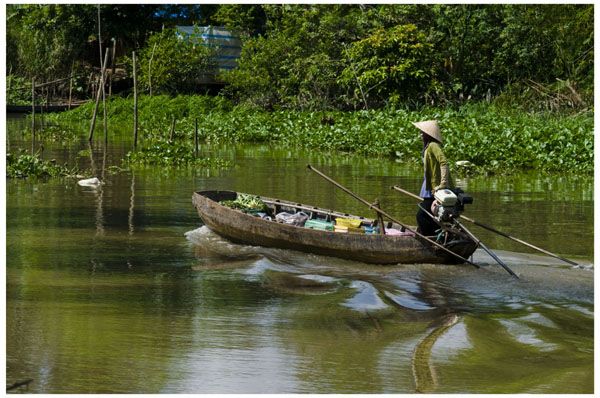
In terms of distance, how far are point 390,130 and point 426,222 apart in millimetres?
12838

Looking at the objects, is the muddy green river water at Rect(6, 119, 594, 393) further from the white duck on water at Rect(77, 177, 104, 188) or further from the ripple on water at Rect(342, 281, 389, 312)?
the white duck on water at Rect(77, 177, 104, 188)

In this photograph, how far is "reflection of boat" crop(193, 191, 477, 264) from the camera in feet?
32.0

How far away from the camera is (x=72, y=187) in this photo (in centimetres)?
1619

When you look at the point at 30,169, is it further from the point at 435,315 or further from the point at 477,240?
the point at 435,315

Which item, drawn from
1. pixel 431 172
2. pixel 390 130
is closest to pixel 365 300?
pixel 431 172

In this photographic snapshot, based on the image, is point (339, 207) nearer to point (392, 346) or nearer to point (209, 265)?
point (209, 265)

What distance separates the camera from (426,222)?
9.82 metres

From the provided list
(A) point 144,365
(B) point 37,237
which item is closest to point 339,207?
(B) point 37,237

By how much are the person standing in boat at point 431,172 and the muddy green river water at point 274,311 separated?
41 centimetres

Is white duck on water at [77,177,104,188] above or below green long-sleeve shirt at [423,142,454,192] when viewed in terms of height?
below

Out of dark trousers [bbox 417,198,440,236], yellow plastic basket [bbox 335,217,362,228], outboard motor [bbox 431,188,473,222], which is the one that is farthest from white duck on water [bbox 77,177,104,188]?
outboard motor [bbox 431,188,473,222]

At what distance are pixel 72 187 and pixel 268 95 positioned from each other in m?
15.3

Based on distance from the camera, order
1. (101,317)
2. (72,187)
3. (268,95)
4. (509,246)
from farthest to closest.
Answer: (268,95)
(72,187)
(509,246)
(101,317)

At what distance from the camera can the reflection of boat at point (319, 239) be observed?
974 centimetres
